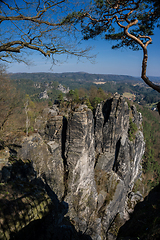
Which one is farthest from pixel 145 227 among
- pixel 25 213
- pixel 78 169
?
pixel 78 169

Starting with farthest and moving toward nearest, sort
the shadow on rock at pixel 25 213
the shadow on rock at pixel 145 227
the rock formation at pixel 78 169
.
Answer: the rock formation at pixel 78 169, the shadow on rock at pixel 145 227, the shadow on rock at pixel 25 213

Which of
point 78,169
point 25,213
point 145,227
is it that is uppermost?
point 25,213

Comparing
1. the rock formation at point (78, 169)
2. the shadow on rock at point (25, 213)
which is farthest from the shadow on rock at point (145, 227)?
the rock formation at point (78, 169)

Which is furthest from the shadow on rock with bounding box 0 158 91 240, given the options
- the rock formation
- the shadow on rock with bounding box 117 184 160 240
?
the rock formation

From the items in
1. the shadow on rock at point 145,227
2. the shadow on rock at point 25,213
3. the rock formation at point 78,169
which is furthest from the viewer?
the rock formation at point 78,169

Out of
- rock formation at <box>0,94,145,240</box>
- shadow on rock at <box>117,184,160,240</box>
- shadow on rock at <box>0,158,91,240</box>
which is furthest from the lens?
rock formation at <box>0,94,145,240</box>

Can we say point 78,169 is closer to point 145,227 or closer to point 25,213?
point 145,227

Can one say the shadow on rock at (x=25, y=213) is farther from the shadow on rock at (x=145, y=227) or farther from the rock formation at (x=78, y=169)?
the rock formation at (x=78, y=169)

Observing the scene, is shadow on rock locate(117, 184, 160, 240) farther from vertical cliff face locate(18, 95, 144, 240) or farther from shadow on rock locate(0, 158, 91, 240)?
vertical cliff face locate(18, 95, 144, 240)

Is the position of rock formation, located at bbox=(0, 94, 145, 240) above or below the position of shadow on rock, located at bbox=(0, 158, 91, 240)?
below

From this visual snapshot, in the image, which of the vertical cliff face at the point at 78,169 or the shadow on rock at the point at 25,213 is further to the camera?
the vertical cliff face at the point at 78,169

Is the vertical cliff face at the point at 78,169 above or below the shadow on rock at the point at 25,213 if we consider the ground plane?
below

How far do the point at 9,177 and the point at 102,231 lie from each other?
52.1ft

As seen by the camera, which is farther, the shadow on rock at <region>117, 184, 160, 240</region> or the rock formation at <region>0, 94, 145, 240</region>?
the rock formation at <region>0, 94, 145, 240</region>
